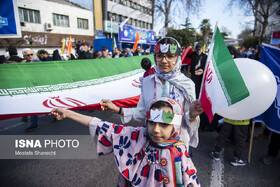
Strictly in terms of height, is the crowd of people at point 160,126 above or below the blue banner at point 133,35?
below

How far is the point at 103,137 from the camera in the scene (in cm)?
144

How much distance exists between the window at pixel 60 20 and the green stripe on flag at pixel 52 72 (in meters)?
20.9

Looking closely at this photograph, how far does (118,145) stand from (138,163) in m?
0.22

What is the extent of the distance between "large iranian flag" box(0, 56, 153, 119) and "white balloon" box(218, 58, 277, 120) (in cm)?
212

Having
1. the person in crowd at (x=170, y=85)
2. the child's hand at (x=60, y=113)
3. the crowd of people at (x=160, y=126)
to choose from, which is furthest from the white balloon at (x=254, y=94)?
the child's hand at (x=60, y=113)

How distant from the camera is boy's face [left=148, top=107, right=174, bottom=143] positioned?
4.21 ft

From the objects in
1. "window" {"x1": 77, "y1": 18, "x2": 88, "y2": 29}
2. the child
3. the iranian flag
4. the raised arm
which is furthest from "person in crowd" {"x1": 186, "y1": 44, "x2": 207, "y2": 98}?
"window" {"x1": 77, "y1": 18, "x2": 88, "y2": 29}

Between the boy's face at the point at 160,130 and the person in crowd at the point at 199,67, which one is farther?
the person in crowd at the point at 199,67

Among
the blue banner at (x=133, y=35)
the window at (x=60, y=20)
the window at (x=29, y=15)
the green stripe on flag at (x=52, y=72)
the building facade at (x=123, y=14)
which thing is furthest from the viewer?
the building facade at (x=123, y=14)

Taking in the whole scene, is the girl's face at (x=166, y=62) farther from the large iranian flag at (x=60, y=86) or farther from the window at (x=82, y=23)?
the window at (x=82, y=23)

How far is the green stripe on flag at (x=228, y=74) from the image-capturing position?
1146mm

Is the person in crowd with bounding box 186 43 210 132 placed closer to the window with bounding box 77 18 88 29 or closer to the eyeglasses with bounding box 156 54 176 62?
the eyeglasses with bounding box 156 54 176 62

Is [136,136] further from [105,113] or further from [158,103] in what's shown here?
[105,113]

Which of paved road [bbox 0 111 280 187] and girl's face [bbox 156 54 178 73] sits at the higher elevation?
girl's face [bbox 156 54 178 73]
